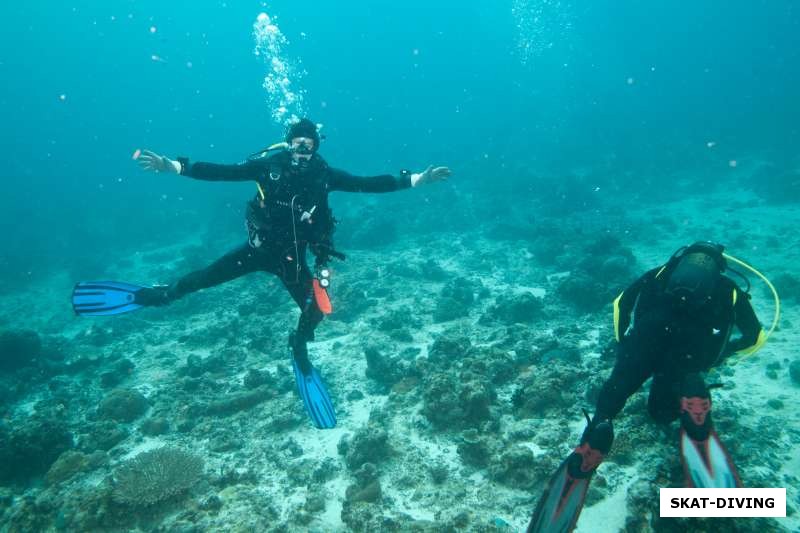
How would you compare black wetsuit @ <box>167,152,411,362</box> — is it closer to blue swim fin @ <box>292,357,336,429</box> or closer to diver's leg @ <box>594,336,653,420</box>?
blue swim fin @ <box>292,357,336,429</box>

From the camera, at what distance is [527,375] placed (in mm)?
7363

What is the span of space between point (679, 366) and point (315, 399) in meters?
5.44

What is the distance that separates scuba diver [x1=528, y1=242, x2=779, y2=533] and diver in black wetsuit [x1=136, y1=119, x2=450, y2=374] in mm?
3528

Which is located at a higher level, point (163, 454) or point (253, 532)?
point (163, 454)

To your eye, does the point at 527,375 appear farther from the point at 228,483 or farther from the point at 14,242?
the point at 14,242

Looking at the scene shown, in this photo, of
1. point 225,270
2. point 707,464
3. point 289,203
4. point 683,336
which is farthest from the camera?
point 225,270

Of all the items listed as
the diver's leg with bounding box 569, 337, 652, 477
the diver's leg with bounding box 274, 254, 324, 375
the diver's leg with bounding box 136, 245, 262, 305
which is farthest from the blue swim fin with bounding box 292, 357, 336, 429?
the diver's leg with bounding box 569, 337, 652, 477

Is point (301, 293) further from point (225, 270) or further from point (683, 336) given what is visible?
point (683, 336)

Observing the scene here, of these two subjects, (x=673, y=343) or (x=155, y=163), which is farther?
(x=155, y=163)

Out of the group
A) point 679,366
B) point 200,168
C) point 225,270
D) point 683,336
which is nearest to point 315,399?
point 225,270

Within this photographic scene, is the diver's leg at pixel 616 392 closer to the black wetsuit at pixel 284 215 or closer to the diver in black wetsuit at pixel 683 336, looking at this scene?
the diver in black wetsuit at pixel 683 336

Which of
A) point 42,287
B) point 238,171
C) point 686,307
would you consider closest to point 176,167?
point 238,171

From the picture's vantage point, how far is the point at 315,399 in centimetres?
709

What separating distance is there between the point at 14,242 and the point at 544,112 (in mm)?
79495
